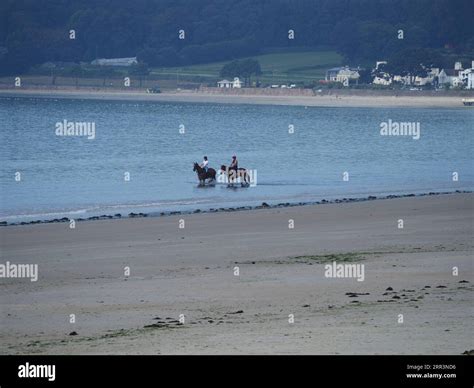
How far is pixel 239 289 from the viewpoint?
14.2 metres

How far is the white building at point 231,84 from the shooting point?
163 m

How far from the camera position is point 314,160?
48.9 m

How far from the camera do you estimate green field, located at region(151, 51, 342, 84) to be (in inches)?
6476

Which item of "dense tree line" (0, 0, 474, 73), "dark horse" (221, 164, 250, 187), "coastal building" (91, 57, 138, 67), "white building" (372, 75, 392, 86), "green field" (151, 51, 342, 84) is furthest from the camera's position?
"coastal building" (91, 57, 138, 67)

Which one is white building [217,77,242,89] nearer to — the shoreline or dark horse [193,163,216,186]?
dark horse [193,163,216,186]

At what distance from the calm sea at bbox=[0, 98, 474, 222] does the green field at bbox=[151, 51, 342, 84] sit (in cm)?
7409

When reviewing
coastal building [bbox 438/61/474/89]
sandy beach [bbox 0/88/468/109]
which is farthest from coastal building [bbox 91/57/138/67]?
coastal building [bbox 438/61/474/89]

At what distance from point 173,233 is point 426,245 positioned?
4.75m

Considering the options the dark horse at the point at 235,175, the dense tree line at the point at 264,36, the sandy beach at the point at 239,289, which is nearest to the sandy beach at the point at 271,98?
the dense tree line at the point at 264,36

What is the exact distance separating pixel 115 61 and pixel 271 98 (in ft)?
163

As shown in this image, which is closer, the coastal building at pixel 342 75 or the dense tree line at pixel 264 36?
the coastal building at pixel 342 75

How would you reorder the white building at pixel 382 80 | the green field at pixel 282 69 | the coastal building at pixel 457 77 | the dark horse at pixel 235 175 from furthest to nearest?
the green field at pixel 282 69 → the white building at pixel 382 80 → the coastal building at pixel 457 77 → the dark horse at pixel 235 175

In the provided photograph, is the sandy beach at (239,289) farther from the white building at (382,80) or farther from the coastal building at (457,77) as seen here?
the white building at (382,80)

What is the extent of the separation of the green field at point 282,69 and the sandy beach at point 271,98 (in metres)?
6.69
